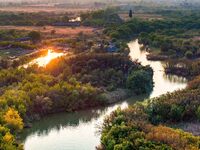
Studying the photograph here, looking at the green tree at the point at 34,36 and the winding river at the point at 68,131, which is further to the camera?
the green tree at the point at 34,36

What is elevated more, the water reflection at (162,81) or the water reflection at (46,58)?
the water reflection at (46,58)

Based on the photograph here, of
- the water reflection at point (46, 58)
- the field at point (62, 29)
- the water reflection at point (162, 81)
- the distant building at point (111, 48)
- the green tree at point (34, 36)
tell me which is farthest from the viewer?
the field at point (62, 29)

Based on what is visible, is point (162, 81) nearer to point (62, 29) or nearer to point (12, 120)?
point (12, 120)

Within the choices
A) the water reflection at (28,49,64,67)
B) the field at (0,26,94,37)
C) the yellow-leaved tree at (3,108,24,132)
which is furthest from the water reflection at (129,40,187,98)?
the field at (0,26,94,37)

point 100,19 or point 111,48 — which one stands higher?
point 100,19

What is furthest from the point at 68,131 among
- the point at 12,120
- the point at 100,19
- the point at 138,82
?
the point at 100,19

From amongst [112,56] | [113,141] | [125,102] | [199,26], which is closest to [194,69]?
[112,56]

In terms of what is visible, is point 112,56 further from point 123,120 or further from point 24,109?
point 123,120

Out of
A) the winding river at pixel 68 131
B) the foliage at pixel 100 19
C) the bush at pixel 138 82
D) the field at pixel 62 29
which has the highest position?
the foliage at pixel 100 19

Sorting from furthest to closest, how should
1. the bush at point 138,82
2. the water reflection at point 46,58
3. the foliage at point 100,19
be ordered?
1. the foliage at point 100,19
2. the water reflection at point 46,58
3. the bush at point 138,82

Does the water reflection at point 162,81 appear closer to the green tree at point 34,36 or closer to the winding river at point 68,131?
the winding river at point 68,131

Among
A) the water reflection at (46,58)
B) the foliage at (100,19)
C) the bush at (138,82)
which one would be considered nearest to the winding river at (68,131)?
the bush at (138,82)
